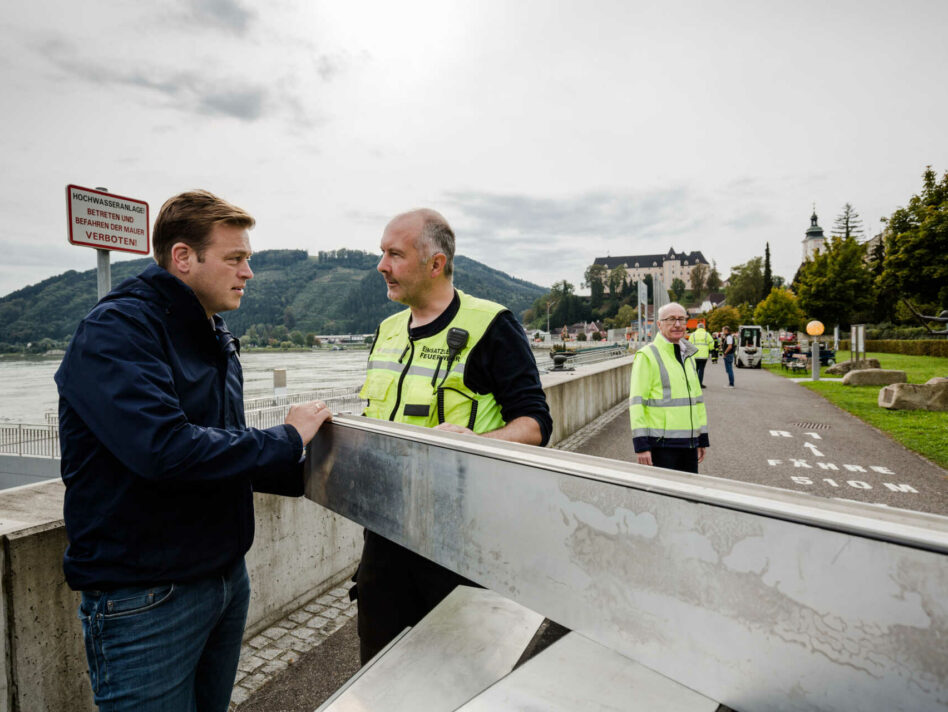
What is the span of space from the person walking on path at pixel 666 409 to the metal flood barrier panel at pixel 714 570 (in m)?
4.07

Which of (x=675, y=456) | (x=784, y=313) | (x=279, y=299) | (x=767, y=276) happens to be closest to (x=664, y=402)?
(x=675, y=456)

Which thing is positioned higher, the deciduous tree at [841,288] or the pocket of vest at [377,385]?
the deciduous tree at [841,288]

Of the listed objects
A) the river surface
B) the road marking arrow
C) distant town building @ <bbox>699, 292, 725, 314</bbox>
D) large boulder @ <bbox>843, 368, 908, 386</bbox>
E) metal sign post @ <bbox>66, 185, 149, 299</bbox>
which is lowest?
the river surface

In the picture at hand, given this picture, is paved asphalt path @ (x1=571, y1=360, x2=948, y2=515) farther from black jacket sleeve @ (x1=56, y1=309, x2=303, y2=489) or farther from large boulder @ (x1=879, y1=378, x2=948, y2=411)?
black jacket sleeve @ (x1=56, y1=309, x2=303, y2=489)

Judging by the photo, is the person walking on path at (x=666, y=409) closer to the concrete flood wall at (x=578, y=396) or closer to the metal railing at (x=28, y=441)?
the concrete flood wall at (x=578, y=396)

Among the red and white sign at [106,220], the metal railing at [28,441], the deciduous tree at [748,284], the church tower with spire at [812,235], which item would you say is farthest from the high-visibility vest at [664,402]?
the church tower with spire at [812,235]

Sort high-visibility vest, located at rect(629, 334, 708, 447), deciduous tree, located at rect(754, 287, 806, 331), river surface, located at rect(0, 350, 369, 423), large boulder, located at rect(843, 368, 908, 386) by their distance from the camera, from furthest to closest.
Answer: river surface, located at rect(0, 350, 369, 423)
deciduous tree, located at rect(754, 287, 806, 331)
large boulder, located at rect(843, 368, 908, 386)
high-visibility vest, located at rect(629, 334, 708, 447)

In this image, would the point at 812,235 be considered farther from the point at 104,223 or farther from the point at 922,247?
the point at 104,223

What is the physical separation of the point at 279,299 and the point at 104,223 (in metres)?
114

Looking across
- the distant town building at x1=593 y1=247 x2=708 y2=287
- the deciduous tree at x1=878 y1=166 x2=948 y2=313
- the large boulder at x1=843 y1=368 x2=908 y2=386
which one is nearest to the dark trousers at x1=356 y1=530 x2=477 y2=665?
the deciduous tree at x1=878 y1=166 x2=948 y2=313

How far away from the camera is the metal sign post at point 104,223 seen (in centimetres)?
446

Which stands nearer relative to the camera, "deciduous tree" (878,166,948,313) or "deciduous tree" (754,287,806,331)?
"deciduous tree" (878,166,948,313)

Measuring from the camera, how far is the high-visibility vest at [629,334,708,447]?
522 centimetres

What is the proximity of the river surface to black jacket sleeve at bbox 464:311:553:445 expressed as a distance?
43.5 metres
